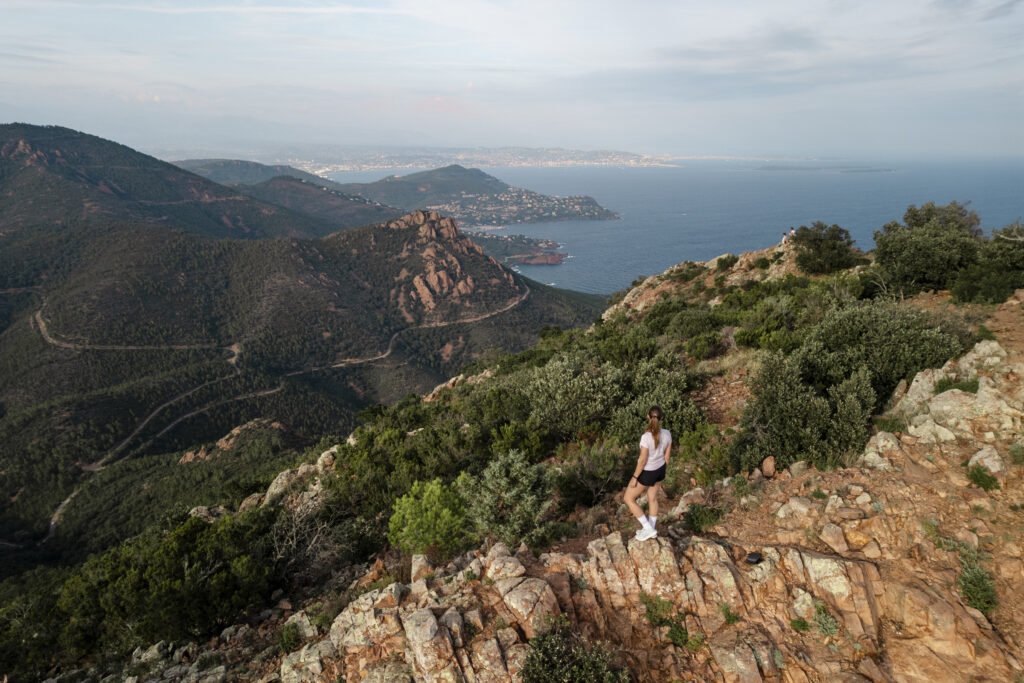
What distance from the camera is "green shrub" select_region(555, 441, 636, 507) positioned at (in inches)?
362

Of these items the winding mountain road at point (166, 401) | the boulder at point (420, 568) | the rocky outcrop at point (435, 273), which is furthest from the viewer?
the rocky outcrop at point (435, 273)

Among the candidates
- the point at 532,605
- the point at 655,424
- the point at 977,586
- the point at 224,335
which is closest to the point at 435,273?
the point at 224,335

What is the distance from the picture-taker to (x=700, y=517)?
6.95 metres

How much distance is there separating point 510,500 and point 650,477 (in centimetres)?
268

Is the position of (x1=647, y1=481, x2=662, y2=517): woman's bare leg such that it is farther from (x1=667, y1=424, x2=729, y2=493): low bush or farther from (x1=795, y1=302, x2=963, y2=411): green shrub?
(x1=795, y1=302, x2=963, y2=411): green shrub

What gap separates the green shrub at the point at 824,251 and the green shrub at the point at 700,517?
25.3m

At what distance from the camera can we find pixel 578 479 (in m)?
9.33

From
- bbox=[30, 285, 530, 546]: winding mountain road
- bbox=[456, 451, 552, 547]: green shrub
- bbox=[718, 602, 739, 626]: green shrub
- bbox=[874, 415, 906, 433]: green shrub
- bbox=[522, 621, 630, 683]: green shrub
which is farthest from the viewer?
bbox=[30, 285, 530, 546]: winding mountain road

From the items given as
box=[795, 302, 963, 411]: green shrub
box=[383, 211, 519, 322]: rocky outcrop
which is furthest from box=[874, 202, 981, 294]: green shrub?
box=[383, 211, 519, 322]: rocky outcrop

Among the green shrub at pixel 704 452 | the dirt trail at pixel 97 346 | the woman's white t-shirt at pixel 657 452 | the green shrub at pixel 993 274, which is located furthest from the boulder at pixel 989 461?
the dirt trail at pixel 97 346

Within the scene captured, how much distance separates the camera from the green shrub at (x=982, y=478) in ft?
20.3

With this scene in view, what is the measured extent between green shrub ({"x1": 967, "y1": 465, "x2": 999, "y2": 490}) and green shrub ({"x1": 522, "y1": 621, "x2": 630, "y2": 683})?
5576 millimetres

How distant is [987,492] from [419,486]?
9.67 metres

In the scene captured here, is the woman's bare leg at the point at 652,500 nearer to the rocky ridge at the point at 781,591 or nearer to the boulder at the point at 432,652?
the rocky ridge at the point at 781,591
